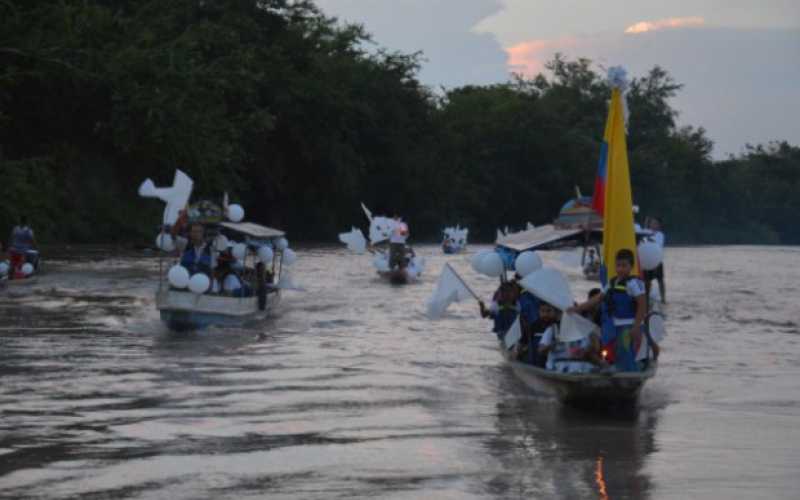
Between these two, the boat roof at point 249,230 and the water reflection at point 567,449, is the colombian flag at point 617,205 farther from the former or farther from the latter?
the boat roof at point 249,230

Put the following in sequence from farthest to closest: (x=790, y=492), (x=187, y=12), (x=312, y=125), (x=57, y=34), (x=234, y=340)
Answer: (x=312, y=125)
(x=187, y=12)
(x=57, y=34)
(x=234, y=340)
(x=790, y=492)

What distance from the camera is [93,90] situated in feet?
113

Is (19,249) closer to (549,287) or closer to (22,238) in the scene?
→ (22,238)

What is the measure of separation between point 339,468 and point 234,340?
1094 centimetres

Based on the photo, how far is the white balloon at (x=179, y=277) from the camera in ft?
74.8

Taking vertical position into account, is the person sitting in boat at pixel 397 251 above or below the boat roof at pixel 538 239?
below

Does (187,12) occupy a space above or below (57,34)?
above

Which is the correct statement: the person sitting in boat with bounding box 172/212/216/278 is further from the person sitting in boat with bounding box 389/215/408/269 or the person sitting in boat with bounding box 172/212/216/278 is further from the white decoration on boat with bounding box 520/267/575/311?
the person sitting in boat with bounding box 389/215/408/269

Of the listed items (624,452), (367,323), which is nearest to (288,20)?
(367,323)

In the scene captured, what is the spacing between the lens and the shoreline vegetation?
33500 millimetres

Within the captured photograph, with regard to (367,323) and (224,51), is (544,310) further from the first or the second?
(224,51)

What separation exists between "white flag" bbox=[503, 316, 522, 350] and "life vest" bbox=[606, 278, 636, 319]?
225cm

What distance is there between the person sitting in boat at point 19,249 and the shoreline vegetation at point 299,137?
1.80 ft

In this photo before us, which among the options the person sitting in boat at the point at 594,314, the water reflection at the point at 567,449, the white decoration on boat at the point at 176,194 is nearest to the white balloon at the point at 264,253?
the white decoration on boat at the point at 176,194
